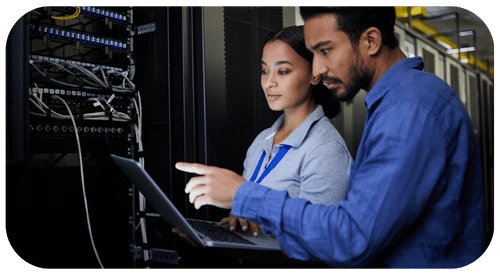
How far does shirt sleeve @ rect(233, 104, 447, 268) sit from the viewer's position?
1.01 metres

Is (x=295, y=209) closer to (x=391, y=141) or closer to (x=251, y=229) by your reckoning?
(x=391, y=141)

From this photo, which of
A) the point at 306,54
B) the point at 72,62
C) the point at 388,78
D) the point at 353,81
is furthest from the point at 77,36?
the point at 388,78

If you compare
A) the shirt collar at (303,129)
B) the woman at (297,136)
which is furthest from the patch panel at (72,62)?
the shirt collar at (303,129)

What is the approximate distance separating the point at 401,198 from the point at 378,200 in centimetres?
5

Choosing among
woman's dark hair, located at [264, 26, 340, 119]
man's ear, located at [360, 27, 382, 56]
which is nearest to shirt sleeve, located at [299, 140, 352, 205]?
woman's dark hair, located at [264, 26, 340, 119]

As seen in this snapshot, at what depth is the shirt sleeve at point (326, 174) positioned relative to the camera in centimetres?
128

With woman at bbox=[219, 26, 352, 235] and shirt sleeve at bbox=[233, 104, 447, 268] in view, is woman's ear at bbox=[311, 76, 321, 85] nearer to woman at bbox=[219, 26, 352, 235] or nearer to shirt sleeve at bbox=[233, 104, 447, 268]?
woman at bbox=[219, 26, 352, 235]

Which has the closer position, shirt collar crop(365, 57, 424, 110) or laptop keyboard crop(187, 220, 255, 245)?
shirt collar crop(365, 57, 424, 110)

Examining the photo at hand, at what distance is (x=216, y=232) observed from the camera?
4.43 ft

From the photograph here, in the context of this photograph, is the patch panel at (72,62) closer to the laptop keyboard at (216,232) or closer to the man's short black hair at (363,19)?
the laptop keyboard at (216,232)

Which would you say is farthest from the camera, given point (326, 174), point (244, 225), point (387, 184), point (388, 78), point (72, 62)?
point (72, 62)

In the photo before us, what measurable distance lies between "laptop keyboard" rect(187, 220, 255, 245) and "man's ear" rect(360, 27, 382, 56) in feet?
1.87

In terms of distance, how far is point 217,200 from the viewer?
3.87ft

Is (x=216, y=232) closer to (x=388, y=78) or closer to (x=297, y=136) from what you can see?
(x=297, y=136)
